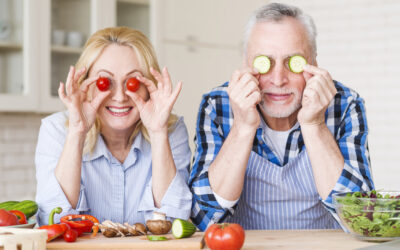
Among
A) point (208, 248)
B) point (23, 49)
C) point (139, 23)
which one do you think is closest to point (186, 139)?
point (208, 248)

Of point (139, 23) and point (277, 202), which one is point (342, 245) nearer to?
point (277, 202)

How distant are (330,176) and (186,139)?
0.74 meters

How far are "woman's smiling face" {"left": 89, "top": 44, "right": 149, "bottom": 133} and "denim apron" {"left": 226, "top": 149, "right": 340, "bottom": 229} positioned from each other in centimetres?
55

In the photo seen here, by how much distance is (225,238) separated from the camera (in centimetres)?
172

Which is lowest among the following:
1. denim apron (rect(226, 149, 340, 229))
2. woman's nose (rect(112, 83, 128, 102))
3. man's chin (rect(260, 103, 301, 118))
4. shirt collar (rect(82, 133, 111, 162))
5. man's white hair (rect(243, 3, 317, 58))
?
denim apron (rect(226, 149, 340, 229))

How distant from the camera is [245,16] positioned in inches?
207

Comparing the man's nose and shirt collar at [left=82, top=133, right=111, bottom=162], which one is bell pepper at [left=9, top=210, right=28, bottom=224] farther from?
the man's nose

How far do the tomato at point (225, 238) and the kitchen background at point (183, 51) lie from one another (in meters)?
2.28

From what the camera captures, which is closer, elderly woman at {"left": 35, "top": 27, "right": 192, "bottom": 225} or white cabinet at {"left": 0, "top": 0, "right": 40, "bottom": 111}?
elderly woman at {"left": 35, "top": 27, "right": 192, "bottom": 225}

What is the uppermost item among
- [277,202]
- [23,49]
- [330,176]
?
[23,49]

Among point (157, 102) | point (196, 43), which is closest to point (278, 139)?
point (157, 102)

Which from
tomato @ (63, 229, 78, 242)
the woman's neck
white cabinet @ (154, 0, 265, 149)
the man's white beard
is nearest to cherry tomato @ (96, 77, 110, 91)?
the woman's neck

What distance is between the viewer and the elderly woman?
2367mm

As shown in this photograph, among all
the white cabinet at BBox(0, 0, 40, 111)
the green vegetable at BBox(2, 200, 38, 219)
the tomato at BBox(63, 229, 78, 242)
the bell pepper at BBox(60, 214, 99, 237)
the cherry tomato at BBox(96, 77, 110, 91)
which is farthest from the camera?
the white cabinet at BBox(0, 0, 40, 111)
